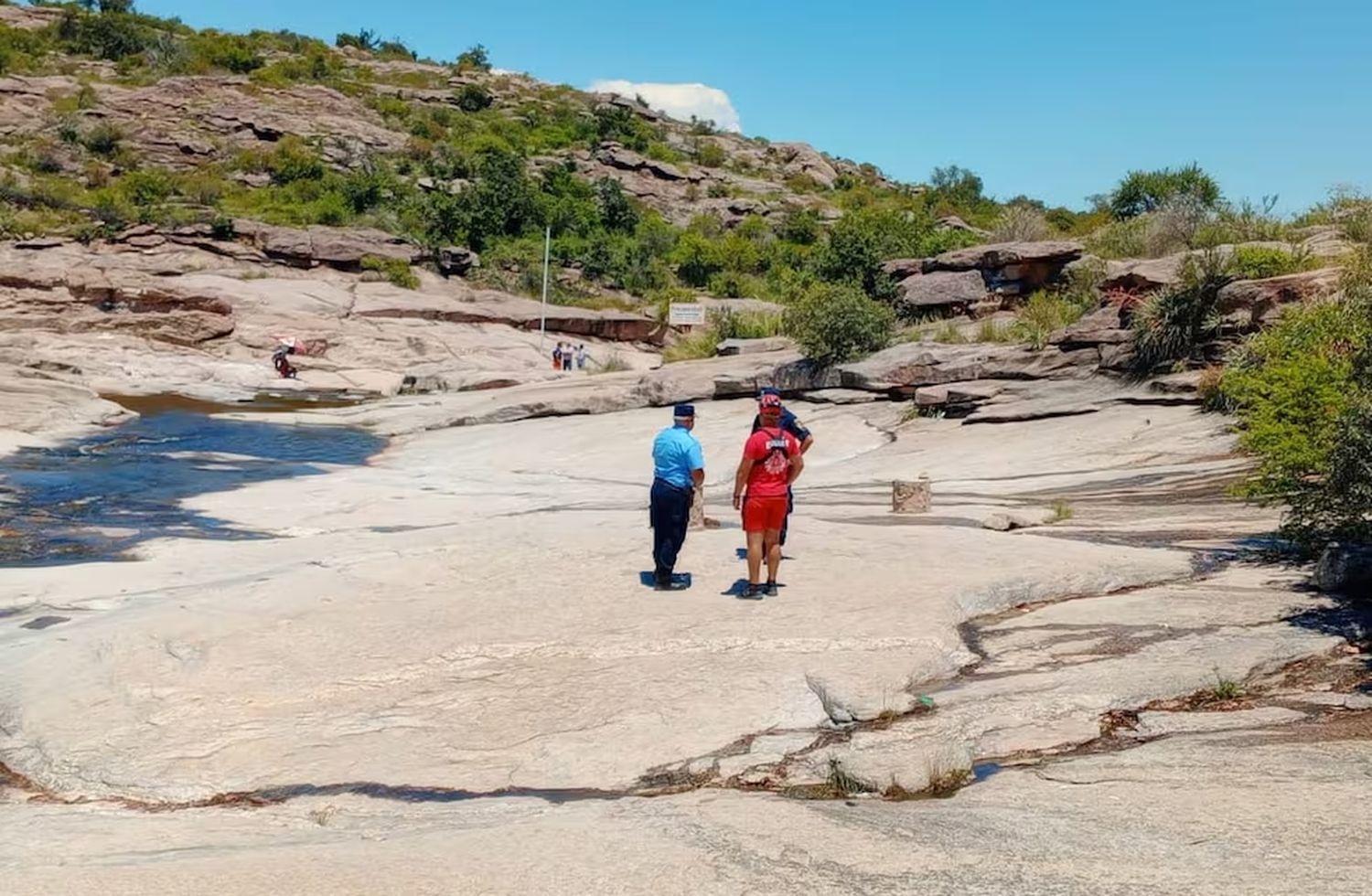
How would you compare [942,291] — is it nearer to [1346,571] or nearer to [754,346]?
[754,346]

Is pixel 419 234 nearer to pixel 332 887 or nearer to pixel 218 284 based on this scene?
pixel 218 284

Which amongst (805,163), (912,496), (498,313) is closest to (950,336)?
(912,496)

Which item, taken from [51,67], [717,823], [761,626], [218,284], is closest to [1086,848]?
[717,823]

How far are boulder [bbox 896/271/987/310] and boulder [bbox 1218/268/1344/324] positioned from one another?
948cm

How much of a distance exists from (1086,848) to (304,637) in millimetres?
5475

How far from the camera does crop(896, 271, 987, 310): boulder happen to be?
2625 cm

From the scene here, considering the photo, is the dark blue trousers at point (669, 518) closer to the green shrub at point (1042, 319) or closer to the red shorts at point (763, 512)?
the red shorts at point (763, 512)

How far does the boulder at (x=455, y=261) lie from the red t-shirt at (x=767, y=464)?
40.1 meters

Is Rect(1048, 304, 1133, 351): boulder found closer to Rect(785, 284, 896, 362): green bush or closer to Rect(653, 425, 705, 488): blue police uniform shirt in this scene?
Rect(785, 284, 896, 362): green bush

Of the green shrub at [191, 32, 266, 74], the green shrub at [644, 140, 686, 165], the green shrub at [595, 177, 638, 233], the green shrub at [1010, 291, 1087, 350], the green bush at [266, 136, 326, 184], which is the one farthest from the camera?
the green shrub at [644, 140, 686, 165]

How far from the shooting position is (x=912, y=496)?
12445 mm

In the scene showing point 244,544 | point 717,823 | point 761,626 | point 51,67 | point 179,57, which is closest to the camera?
point 717,823

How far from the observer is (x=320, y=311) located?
36969mm

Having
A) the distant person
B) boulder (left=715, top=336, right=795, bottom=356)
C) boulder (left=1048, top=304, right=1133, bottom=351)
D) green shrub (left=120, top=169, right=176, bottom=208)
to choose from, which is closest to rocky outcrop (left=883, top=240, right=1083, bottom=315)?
boulder (left=715, top=336, right=795, bottom=356)
